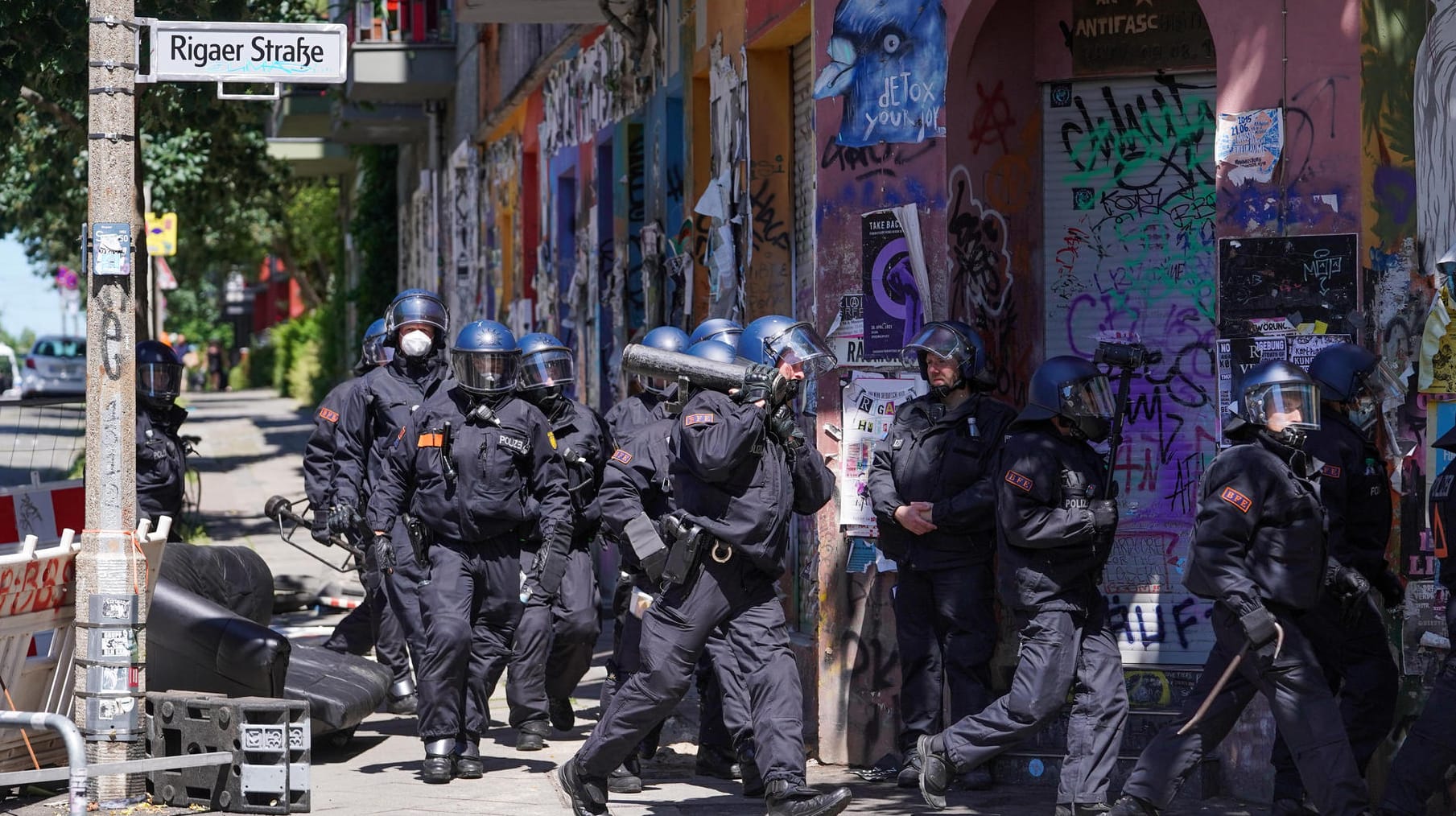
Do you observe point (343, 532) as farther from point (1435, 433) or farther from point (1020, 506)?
point (1435, 433)

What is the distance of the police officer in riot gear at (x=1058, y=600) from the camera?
23.4 feet

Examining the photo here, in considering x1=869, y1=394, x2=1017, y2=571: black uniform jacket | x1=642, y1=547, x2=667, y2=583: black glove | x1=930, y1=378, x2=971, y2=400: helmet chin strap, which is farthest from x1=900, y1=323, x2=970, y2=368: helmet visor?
x1=642, y1=547, x2=667, y2=583: black glove

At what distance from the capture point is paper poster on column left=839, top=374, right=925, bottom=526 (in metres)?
8.72

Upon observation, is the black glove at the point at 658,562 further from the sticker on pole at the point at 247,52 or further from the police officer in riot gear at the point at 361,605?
the police officer in riot gear at the point at 361,605

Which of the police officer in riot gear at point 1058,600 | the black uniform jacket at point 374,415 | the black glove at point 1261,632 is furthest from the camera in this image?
the black uniform jacket at point 374,415

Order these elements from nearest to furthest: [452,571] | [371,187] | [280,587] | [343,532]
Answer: [452,571], [343,532], [280,587], [371,187]

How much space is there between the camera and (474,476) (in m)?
8.42

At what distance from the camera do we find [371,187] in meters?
31.9

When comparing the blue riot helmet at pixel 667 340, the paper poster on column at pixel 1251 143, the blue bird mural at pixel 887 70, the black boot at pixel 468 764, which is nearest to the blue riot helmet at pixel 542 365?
the blue riot helmet at pixel 667 340

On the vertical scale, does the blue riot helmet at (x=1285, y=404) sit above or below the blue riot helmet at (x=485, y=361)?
below

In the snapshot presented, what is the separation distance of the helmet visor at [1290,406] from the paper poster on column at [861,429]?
2.20 metres

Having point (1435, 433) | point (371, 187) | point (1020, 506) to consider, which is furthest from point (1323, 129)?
point (371, 187)

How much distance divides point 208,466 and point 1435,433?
20.5 m

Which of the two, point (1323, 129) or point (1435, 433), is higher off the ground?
point (1323, 129)
